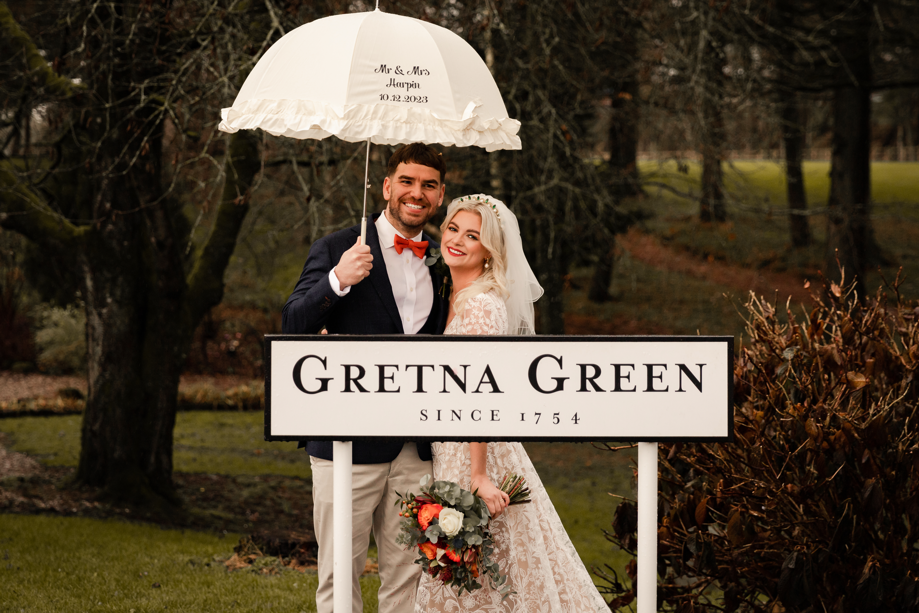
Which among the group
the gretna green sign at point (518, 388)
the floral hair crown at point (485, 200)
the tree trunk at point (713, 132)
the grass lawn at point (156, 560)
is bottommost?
the grass lawn at point (156, 560)

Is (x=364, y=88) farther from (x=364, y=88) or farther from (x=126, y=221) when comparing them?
(x=126, y=221)

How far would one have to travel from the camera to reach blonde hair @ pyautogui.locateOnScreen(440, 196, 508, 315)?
9.74 feet

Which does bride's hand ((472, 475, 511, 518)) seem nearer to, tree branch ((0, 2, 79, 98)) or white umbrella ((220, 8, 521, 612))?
white umbrella ((220, 8, 521, 612))

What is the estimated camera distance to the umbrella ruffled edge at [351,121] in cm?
270

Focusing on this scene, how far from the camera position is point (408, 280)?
3.18 metres

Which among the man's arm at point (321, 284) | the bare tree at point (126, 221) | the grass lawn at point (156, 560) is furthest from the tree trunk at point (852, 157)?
the man's arm at point (321, 284)

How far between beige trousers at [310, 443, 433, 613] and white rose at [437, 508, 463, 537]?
38 cm

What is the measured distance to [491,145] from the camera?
3.07 m

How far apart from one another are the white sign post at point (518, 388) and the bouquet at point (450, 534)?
398 millimetres

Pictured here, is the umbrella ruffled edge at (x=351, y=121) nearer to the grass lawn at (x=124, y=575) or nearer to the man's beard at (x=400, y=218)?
the man's beard at (x=400, y=218)

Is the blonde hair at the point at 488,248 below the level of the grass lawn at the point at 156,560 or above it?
above

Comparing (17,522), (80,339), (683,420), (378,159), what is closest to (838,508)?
(683,420)

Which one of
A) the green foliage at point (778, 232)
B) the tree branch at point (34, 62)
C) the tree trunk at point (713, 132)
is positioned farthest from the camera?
the green foliage at point (778, 232)

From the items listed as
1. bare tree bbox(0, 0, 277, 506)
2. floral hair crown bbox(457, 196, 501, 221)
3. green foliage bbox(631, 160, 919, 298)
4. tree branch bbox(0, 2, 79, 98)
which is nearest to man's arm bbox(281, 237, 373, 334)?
floral hair crown bbox(457, 196, 501, 221)
